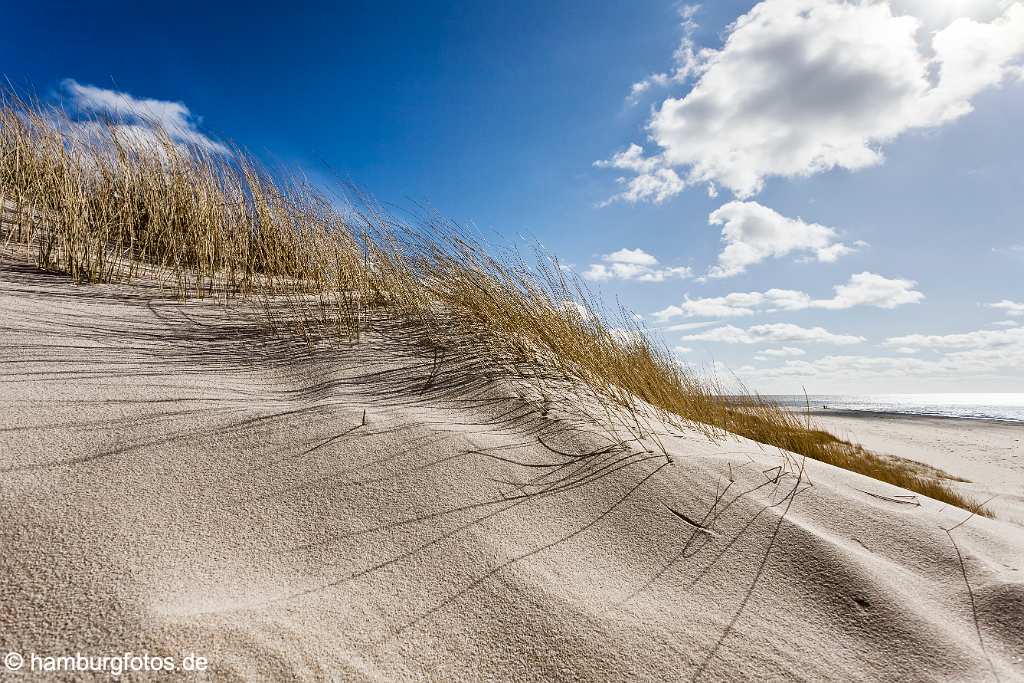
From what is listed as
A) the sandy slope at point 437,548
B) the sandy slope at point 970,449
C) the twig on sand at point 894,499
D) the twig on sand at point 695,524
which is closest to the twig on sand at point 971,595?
the sandy slope at point 437,548

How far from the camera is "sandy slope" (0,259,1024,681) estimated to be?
0.81 m

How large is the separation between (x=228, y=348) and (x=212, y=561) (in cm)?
148

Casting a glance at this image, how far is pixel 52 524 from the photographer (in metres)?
0.91

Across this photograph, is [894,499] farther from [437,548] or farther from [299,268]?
[299,268]

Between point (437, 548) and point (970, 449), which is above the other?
point (437, 548)

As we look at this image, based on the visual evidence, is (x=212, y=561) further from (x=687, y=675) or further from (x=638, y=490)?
(x=638, y=490)

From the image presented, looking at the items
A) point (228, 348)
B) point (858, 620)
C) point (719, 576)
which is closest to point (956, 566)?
point (858, 620)

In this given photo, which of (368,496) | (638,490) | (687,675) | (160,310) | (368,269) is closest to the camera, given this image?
(687,675)

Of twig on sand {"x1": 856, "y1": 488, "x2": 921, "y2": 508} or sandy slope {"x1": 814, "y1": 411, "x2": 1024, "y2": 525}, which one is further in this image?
sandy slope {"x1": 814, "y1": 411, "x2": 1024, "y2": 525}

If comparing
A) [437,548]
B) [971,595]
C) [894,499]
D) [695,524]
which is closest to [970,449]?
[894,499]

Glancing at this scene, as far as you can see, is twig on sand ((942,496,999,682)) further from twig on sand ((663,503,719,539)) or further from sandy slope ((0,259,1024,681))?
twig on sand ((663,503,719,539))

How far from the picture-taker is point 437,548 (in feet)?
3.52

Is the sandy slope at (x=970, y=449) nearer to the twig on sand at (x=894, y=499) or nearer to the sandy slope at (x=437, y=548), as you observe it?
the twig on sand at (x=894, y=499)

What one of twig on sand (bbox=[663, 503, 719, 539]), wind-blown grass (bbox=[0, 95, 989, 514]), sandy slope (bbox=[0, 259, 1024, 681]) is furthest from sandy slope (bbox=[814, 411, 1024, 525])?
twig on sand (bbox=[663, 503, 719, 539])
